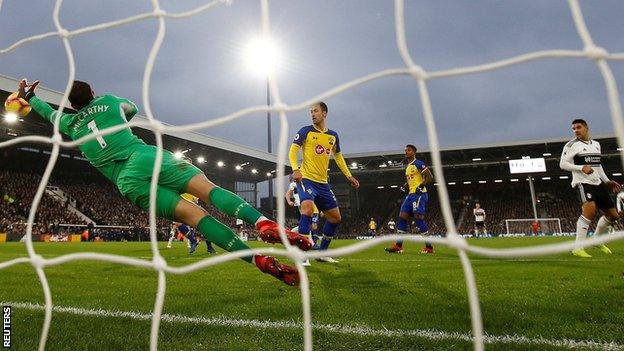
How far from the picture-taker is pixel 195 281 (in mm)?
4371

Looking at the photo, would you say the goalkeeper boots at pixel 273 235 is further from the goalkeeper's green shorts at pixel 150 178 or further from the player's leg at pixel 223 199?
the goalkeeper's green shorts at pixel 150 178

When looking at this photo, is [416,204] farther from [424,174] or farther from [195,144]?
[195,144]

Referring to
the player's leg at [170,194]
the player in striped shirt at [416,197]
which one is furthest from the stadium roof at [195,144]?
the player's leg at [170,194]

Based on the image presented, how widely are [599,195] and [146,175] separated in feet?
20.2

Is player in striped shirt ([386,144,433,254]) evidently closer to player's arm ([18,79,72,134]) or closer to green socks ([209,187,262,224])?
green socks ([209,187,262,224])

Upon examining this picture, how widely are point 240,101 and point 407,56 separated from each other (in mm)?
94636

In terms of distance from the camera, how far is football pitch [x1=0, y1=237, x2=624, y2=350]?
2148 millimetres

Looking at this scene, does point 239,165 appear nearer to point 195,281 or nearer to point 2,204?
point 2,204

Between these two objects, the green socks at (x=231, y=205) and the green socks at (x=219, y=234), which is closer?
the green socks at (x=219, y=234)

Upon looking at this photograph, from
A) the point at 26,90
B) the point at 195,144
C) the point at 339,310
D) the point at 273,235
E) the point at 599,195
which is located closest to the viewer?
the point at 339,310

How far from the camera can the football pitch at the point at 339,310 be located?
215cm

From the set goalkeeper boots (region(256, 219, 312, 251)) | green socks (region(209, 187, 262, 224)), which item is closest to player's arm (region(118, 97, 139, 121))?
green socks (region(209, 187, 262, 224))

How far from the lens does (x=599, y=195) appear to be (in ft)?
20.4

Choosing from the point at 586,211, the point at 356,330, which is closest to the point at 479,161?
the point at 586,211
